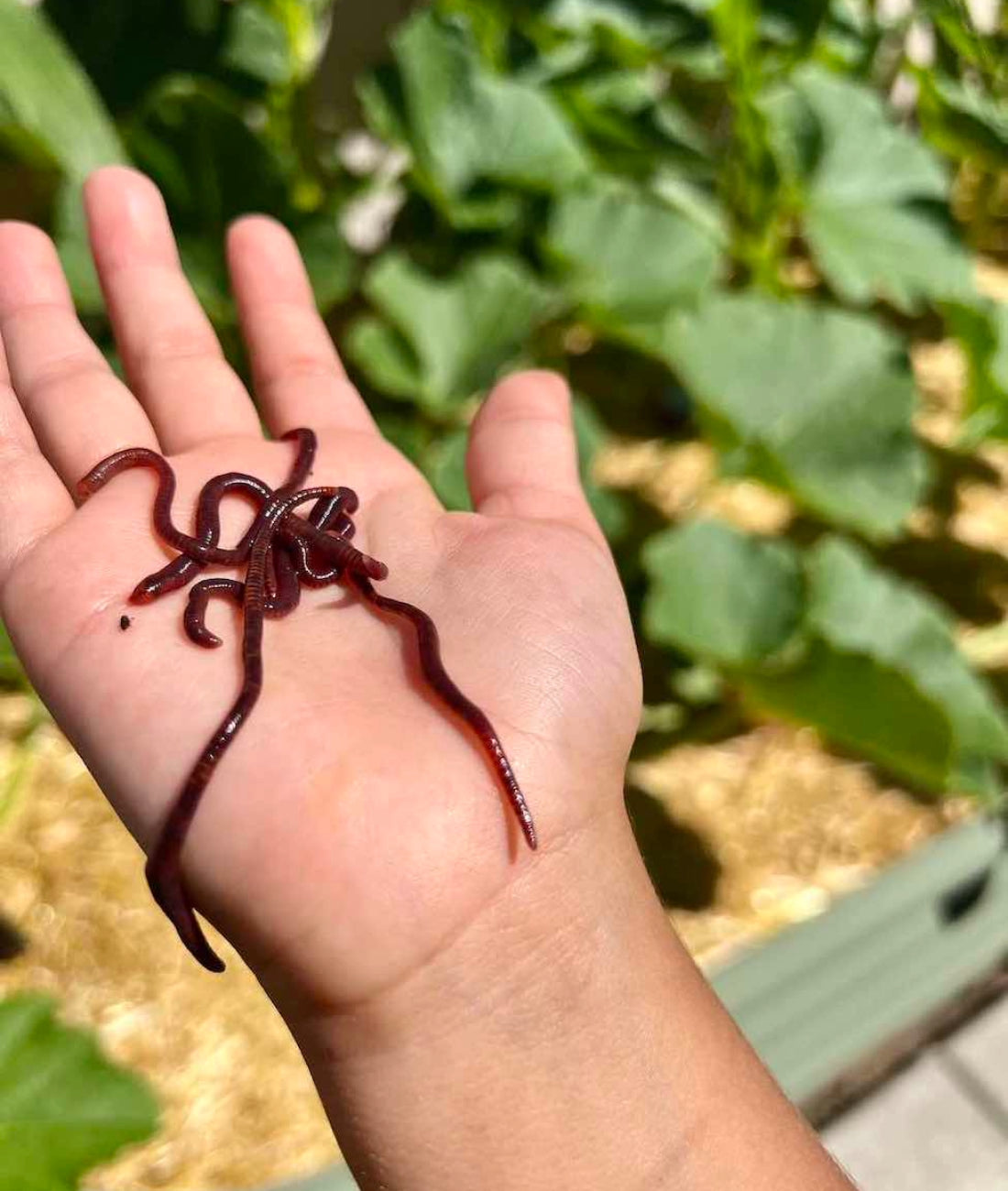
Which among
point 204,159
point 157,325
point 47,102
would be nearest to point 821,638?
A: point 157,325

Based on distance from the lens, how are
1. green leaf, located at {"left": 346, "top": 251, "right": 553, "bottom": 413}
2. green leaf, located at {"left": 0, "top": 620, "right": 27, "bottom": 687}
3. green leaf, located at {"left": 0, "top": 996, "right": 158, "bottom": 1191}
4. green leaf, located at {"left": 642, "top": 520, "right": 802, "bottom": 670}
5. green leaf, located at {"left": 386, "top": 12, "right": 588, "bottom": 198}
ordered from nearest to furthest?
green leaf, located at {"left": 0, "top": 996, "right": 158, "bottom": 1191} < green leaf, located at {"left": 0, "top": 620, "right": 27, "bottom": 687} < green leaf, located at {"left": 642, "top": 520, "right": 802, "bottom": 670} < green leaf, located at {"left": 346, "top": 251, "right": 553, "bottom": 413} < green leaf, located at {"left": 386, "top": 12, "right": 588, "bottom": 198}

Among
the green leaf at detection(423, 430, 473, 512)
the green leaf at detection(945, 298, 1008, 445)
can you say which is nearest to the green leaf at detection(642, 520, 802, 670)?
the green leaf at detection(423, 430, 473, 512)

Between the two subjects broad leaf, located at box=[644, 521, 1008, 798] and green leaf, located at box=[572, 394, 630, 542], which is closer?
broad leaf, located at box=[644, 521, 1008, 798]

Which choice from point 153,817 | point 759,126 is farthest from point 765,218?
point 153,817

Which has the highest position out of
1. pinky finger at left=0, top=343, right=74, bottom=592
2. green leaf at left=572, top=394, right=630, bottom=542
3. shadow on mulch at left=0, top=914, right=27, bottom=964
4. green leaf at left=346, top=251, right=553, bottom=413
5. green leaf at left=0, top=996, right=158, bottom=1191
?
pinky finger at left=0, top=343, right=74, bottom=592

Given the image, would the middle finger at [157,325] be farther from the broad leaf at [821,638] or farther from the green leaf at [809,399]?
the green leaf at [809,399]

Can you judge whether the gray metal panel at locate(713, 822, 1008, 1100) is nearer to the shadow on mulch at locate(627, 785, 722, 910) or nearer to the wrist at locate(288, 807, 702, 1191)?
the shadow on mulch at locate(627, 785, 722, 910)

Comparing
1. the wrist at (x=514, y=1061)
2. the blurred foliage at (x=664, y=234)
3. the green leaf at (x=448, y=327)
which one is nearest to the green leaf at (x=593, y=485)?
the blurred foliage at (x=664, y=234)

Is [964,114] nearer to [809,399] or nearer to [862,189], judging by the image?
[862,189]
